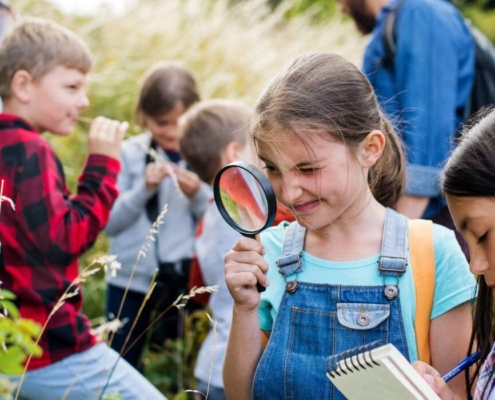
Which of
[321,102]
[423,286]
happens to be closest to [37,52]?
[321,102]

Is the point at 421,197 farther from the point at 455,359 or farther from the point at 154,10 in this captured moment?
the point at 154,10

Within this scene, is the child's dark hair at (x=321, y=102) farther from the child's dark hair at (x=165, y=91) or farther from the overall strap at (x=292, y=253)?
the child's dark hair at (x=165, y=91)

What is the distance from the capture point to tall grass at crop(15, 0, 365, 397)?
6.82 meters

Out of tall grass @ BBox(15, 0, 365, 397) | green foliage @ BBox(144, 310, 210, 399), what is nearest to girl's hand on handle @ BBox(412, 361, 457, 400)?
green foliage @ BBox(144, 310, 210, 399)

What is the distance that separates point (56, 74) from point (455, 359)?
216 centimetres

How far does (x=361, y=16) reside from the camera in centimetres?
418

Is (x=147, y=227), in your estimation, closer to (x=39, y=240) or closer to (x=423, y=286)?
(x=39, y=240)

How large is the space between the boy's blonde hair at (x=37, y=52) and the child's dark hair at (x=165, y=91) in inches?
51.2

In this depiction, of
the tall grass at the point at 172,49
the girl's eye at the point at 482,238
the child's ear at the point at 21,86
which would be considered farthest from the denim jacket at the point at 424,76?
the tall grass at the point at 172,49

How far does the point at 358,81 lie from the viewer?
7.89 ft

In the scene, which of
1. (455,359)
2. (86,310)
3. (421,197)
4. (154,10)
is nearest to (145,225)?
(86,310)

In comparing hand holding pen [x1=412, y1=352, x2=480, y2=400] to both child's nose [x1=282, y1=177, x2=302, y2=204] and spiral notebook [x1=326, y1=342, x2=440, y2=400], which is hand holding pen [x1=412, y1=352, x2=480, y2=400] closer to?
spiral notebook [x1=326, y1=342, x2=440, y2=400]

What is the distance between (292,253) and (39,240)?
3.67 feet

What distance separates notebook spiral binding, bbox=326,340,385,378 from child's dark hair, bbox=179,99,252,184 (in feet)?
7.33
